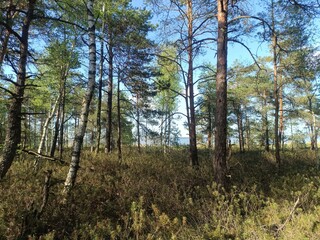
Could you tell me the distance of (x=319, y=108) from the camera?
80.7 feet

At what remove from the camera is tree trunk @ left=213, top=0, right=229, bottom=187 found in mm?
6070

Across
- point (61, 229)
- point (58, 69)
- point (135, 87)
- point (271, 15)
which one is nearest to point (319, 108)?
point (271, 15)

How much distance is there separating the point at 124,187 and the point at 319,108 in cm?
2562

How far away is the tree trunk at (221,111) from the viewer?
239 inches

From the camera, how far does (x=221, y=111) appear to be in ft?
20.2

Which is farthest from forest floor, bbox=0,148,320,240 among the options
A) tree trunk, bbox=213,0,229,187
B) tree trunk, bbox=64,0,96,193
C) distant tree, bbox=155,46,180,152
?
distant tree, bbox=155,46,180,152

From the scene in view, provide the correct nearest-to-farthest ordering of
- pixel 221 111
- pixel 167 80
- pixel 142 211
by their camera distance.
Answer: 1. pixel 142 211
2. pixel 221 111
3. pixel 167 80

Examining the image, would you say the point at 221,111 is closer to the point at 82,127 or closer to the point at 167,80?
the point at 82,127

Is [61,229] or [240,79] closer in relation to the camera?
[61,229]

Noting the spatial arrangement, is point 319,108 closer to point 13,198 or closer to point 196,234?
point 196,234

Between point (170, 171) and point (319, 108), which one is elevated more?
point (319, 108)

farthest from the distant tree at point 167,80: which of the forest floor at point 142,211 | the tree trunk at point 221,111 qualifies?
the forest floor at point 142,211

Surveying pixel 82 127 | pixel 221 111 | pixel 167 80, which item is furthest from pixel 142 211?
pixel 167 80

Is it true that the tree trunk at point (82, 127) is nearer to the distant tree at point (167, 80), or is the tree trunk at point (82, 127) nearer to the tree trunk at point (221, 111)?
the distant tree at point (167, 80)
